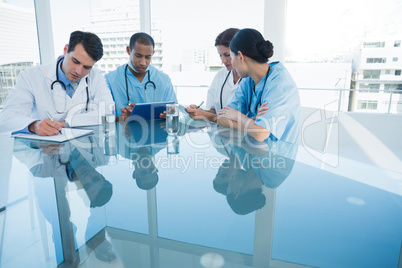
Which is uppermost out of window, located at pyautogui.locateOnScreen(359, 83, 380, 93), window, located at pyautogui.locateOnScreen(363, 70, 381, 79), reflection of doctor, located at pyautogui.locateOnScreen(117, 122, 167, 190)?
window, located at pyautogui.locateOnScreen(363, 70, 381, 79)

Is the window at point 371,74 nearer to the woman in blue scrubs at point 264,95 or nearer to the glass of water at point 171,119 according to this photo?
the woman in blue scrubs at point 264,95

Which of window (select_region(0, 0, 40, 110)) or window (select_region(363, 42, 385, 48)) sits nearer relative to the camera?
window (select_region(0, 0, 40, 110))

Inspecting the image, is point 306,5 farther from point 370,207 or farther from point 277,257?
point 277,257

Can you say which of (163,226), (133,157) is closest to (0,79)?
(133,157)

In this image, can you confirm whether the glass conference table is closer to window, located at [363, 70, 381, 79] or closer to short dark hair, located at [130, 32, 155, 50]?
short dark hair, located at [130, 32, 155, 50]

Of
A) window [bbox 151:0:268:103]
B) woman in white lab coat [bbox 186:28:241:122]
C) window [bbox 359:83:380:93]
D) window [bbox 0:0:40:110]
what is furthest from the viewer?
window [bbox 359:83:380:93]

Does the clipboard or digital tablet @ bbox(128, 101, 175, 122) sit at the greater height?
digital tablet @ bbox(128, 101, 175, 122)

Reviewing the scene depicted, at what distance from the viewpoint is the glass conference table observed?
0.36 metres

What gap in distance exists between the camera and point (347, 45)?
3137 millimetres

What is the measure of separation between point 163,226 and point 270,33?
8.54 feet

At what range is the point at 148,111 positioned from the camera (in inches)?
59.2

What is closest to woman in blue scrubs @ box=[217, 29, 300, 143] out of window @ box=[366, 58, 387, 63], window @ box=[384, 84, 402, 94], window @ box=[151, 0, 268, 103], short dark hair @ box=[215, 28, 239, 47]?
short dark hair @ box=[215, 28, 239, 47]

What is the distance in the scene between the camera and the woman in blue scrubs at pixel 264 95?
115cm

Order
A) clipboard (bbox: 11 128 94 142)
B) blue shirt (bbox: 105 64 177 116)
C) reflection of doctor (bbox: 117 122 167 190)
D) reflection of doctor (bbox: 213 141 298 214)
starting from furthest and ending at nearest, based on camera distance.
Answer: blue shirt (bbox: 105 64 177 116) → clipboard (bbox: 11 128 94 142) → reflection of doctor (bbox: 117 122 167 190) → reflection of doctor (bbox: 213 141 298 214)
